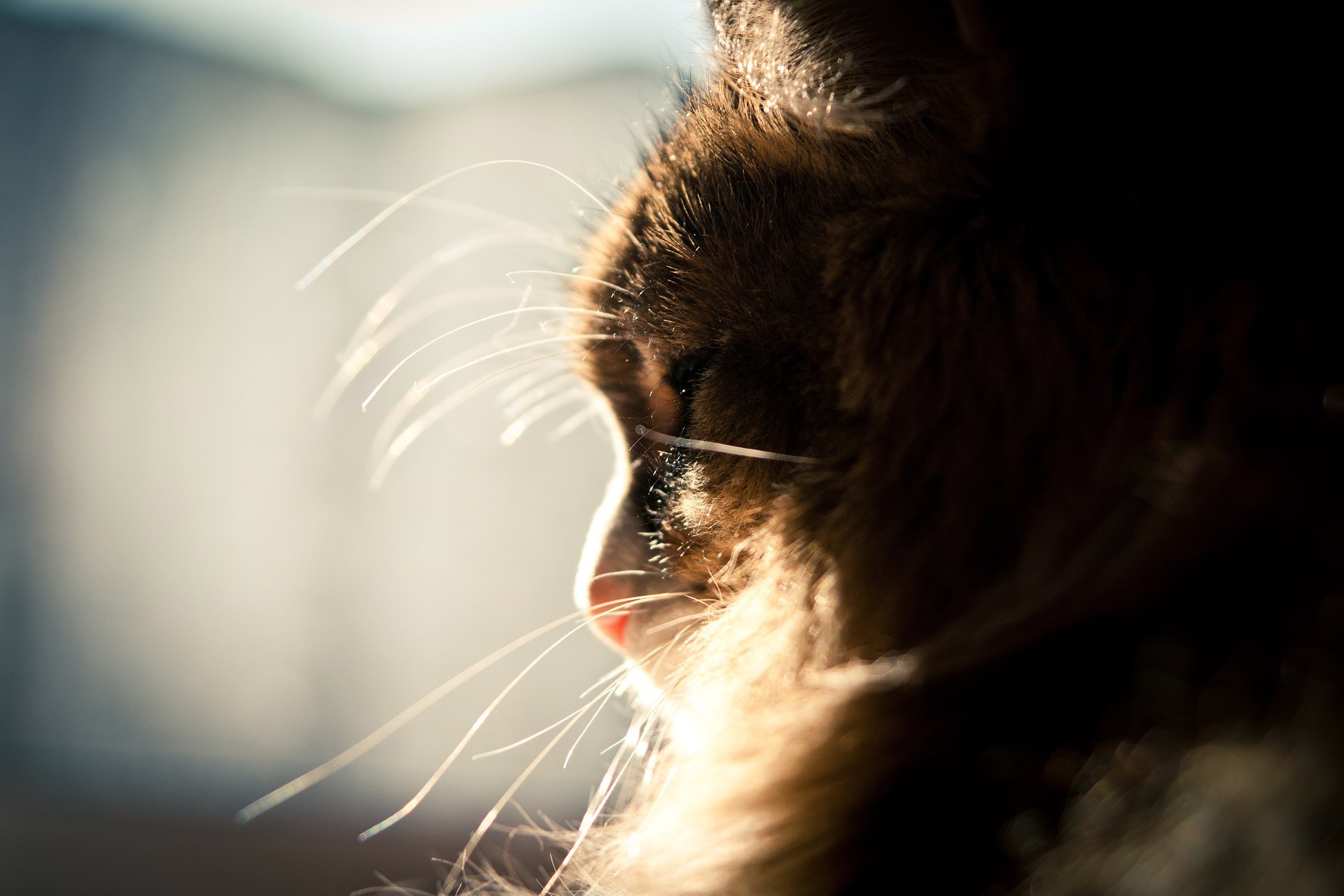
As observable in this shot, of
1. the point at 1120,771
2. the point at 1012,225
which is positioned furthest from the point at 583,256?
the point at 1120,771

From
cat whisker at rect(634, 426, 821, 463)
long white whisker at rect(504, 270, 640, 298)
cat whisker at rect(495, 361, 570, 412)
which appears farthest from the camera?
cat whisker at rect(495, 361, 570, 412)

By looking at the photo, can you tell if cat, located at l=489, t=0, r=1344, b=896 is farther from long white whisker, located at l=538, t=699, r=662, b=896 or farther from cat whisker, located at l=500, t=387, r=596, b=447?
cat whisker, located at l=500, t=387, r=596, b=447

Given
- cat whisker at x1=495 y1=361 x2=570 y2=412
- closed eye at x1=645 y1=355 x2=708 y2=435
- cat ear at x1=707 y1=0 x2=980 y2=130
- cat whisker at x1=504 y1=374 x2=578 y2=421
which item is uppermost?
cat ear at x1=707 y1=0 x2=980 y2=130

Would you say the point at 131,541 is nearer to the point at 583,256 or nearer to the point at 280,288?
the point at 280,288

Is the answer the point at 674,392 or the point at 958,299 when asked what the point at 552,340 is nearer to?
the point at 674,392

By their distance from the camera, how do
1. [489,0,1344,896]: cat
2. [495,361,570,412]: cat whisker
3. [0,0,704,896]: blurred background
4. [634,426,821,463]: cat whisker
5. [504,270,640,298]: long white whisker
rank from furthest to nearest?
[0,0,704,896]: blurred background → [495,361,570,412]: cat whisker → [504,270,640,298]: long white whisker → [634,426,821,463]: cat whisker → [489,0,1344,896]: cat

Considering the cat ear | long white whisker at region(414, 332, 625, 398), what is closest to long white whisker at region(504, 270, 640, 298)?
long white whisker at region(414, 332, 625, 398)

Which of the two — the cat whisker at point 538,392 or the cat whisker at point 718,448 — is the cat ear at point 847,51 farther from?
the cat whisker at point 538,392

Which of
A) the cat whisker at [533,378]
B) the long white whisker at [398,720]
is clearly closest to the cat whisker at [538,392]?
the cat whisker at [533,378]

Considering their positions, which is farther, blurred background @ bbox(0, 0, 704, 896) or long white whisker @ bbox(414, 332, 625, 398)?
blurred background @ bbox(0, 0, 704, 896)
